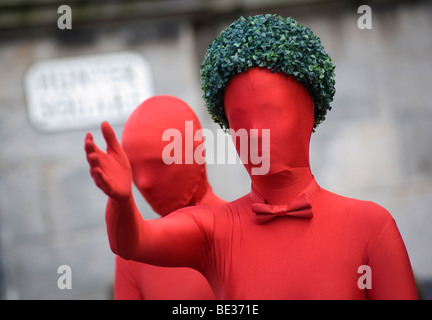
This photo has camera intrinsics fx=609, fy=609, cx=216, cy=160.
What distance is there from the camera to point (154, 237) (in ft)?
3.85

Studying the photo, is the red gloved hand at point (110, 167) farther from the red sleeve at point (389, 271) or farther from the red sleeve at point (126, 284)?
the red sleeve at point (126, 284)

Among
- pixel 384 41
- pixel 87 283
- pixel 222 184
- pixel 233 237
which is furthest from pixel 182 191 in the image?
pixel 384 41

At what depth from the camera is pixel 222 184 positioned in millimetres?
3055

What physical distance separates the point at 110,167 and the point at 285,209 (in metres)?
0.39

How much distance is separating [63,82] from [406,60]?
1.74 metres

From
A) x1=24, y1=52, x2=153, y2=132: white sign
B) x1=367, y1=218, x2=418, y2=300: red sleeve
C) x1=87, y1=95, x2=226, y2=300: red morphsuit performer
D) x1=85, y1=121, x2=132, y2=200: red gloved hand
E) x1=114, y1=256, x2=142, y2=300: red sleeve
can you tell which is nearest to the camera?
x1=85, y1=121, x2=132, y2=200: red gloved hand

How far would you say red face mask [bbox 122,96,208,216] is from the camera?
154 centimetres

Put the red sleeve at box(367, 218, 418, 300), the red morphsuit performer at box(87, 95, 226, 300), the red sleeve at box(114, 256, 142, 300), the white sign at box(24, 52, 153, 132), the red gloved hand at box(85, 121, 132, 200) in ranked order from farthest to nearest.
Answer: the white sign at box(24, 52, 153, 132) < the red sleeve at box(114, 256, 142, 300) < the red morphsuit performer at box(87, 95, 226, 300) < the red sleeve at box(367, 218, 418, 300) < the red gloved hand at box(85, 121, 132, 200)

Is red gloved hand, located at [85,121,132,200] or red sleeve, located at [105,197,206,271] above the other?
red gloved hand, located at [85,121,132,200]

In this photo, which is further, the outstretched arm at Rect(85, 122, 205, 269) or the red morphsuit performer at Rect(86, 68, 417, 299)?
the red morphsuit performer at Rect(86, 68, 417, 299)

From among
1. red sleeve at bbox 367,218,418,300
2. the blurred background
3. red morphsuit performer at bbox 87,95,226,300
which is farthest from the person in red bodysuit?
the blurred background

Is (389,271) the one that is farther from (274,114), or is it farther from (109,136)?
(109,136)

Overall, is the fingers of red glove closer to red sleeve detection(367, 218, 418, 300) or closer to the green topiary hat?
the green topiary hat

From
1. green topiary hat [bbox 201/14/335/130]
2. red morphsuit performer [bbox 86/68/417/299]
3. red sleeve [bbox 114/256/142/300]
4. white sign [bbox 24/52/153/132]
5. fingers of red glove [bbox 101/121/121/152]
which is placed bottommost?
red sleeve [bbox 114/256/142/300]
